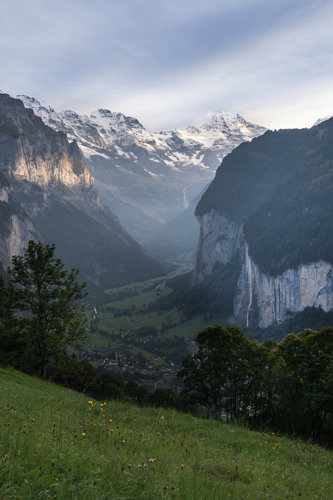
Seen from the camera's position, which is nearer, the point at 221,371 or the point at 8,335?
the point at 8,335

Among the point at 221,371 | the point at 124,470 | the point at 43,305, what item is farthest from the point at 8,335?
the point at 124,470

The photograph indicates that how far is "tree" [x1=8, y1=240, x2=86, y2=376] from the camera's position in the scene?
3312 centimetres

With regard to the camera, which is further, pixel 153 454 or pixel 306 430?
pixel 306 430

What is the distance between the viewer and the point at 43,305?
33.6 meters

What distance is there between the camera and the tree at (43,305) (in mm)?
33125

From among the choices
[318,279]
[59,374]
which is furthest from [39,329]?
[318,279]

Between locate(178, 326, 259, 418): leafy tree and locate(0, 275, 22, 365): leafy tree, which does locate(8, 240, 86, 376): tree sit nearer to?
locate(0, 275, 22, 365): leafy tree

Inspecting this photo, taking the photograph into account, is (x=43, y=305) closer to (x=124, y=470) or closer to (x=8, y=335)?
(x=8, y=335)

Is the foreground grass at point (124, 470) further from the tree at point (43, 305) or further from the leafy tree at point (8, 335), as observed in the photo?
the leafy tree at point (8, 335)

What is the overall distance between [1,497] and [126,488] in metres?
1.63

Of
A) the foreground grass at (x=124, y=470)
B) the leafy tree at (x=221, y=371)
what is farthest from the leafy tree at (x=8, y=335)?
the foreground grass at (x=124, y=470)

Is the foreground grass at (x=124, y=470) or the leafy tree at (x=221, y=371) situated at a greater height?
the foreground grass at (x=124, y=470)

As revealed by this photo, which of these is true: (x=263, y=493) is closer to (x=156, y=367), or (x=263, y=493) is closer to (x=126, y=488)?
(x=126, y=488)

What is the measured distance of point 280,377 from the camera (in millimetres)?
32969
